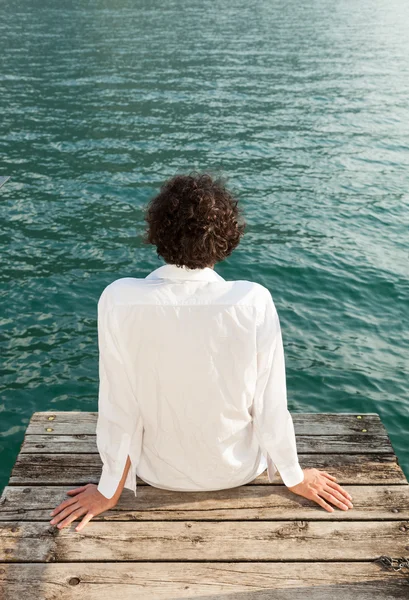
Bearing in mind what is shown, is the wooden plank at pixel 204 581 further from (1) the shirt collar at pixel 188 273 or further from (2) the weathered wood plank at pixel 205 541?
(1) the shirt collar at pixel 188 273

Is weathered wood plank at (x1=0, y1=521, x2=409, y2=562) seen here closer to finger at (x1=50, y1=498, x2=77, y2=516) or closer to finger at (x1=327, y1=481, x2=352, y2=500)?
finger at (x1=50, y1=498, x2=77, y2=516)

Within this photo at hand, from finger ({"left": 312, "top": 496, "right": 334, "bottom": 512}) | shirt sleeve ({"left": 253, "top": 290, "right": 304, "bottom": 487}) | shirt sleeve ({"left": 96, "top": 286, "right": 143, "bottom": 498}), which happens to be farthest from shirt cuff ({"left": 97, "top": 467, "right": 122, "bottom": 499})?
finger ({"left": 312, "top": 496, "right": 334, "bottom": 512})

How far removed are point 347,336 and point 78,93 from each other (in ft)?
53.5

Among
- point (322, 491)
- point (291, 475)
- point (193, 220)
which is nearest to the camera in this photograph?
point (193, 220)

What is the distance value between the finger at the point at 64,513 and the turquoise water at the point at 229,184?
9.86 ft

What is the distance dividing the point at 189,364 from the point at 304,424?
169 cm

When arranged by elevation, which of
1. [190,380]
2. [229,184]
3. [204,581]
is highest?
[190,380]

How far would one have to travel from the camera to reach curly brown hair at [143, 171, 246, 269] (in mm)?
2857

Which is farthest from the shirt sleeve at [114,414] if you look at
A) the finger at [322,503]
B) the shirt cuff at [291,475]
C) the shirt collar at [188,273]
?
the finger at [322,503]

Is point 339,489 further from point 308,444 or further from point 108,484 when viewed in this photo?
point 108,484

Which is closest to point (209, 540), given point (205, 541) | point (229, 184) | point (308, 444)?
point (205, 541)

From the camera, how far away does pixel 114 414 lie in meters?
3.33

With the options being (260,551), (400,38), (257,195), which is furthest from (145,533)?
(400,38)

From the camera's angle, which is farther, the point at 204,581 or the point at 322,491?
the point at 322,491
